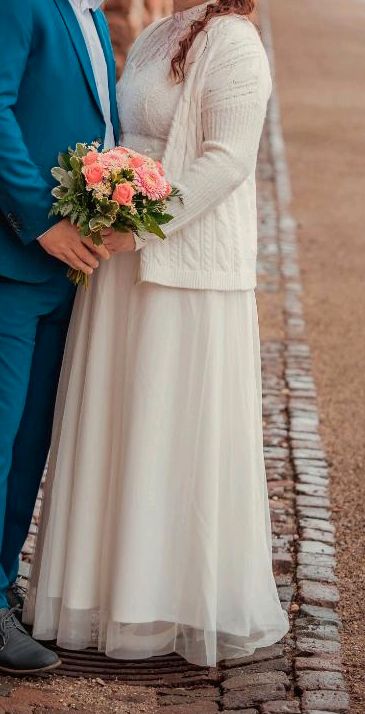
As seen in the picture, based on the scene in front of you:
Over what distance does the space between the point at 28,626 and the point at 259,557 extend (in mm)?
706

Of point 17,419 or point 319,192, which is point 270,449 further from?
point 319,192

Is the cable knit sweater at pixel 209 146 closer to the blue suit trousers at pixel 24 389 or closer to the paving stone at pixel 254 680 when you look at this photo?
the blue suit trousers at pixel 24 389

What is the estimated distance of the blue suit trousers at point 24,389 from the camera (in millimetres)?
3596

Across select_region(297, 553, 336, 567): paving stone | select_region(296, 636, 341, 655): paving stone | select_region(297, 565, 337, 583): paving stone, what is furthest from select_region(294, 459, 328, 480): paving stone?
select_region(296, 636, 341, 655): paving stone

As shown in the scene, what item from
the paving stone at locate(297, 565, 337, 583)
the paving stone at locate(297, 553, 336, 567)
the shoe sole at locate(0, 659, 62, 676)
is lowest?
the shoe sole at locate(0, 659, 62, 676)

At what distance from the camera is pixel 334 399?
22.7ft

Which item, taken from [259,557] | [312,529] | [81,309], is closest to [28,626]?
[259,557]

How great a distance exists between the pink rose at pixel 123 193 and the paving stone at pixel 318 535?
203 cm

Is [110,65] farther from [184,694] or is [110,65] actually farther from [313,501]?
[313,501]

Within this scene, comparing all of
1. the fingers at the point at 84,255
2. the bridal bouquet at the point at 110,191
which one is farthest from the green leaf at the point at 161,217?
the fingers at the point at 84,255

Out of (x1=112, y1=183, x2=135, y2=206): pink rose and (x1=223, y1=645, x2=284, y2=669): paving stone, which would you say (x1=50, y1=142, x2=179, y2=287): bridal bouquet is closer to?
(x1=112, y1=183, x2=135, y2=206): pink rose

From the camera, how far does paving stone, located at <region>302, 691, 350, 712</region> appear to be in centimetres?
355

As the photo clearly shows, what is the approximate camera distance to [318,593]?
4.37 metres

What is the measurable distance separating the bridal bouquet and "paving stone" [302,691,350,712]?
1.30 m
